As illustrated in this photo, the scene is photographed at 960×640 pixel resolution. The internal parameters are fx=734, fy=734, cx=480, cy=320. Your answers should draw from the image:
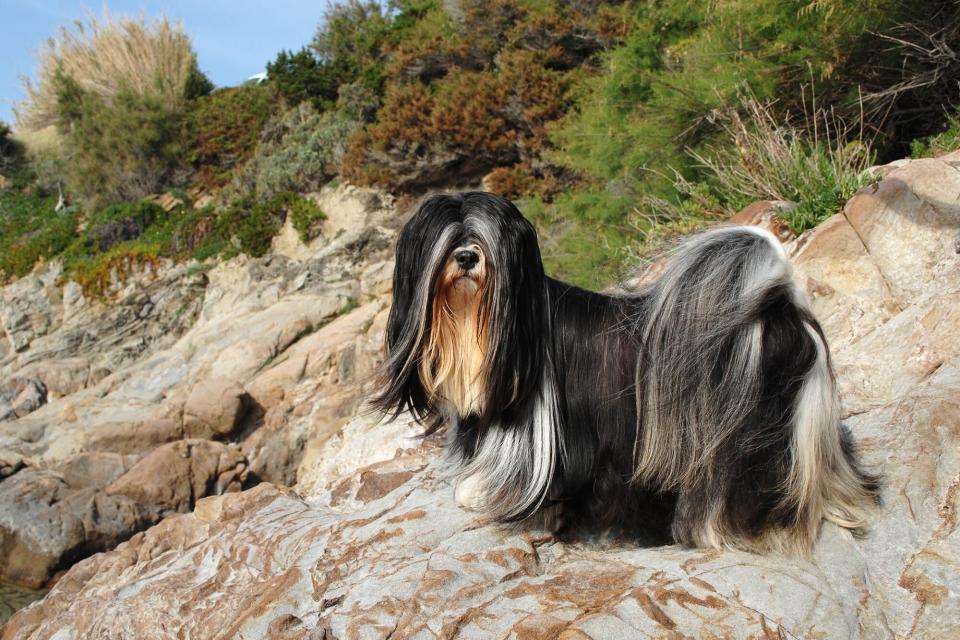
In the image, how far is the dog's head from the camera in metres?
2.85

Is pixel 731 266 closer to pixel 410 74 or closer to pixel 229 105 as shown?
pixel 410 74

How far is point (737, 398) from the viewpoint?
2807mm

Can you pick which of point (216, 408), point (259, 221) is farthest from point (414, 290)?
point (259, 221)

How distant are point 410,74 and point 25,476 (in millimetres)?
10578

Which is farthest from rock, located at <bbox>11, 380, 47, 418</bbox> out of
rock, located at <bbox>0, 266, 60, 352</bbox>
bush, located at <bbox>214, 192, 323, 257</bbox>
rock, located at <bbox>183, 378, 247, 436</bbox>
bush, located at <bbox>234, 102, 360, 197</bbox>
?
bush, located at <bbox>234, 102, 360, 197</bbox>

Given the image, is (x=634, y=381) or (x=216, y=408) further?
(x=216, y=408)

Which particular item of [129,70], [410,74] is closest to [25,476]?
[410,74]

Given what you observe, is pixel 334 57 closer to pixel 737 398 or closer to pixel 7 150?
pixel 7 150

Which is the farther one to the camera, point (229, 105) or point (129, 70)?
point (129, 70)

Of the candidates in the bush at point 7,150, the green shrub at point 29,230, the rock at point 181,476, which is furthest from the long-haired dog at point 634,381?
the bush at point 7,150

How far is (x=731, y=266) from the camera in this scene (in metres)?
2.86

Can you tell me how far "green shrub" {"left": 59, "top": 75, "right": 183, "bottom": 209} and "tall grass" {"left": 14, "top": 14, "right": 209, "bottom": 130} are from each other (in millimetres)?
662

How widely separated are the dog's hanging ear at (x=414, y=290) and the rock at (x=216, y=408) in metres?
7.70

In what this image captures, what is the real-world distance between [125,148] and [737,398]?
21.2 meters
